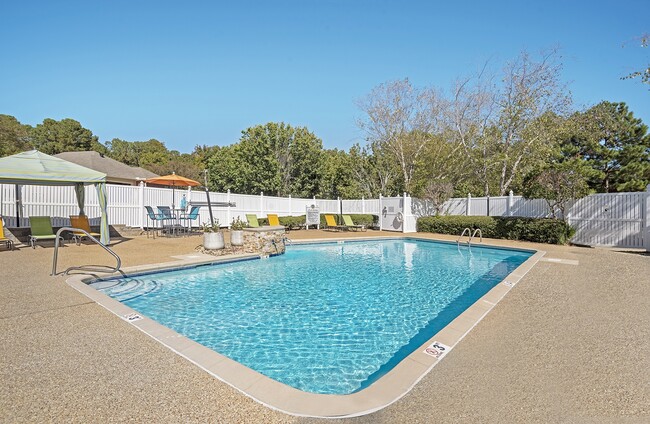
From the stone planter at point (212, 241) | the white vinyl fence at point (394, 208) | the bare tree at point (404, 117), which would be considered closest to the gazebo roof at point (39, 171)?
the white vinyl fence at point (394, 208)

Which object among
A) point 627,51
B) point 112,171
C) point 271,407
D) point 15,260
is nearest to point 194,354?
point 271,407

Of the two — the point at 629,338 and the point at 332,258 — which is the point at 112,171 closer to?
the point at 332,258

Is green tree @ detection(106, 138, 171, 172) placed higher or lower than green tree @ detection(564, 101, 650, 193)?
higher

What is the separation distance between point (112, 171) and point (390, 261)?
1859cm

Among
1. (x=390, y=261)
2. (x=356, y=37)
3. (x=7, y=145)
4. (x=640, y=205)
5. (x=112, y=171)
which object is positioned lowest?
(x=390, y=261)

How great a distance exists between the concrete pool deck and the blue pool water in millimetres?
891

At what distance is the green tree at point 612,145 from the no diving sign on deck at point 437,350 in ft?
71.0

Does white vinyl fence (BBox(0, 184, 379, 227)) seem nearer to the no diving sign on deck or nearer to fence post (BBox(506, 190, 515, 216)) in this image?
fence post (BBox(506, 190, 515, 216))

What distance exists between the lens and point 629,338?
138 inches

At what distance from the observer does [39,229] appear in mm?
10023

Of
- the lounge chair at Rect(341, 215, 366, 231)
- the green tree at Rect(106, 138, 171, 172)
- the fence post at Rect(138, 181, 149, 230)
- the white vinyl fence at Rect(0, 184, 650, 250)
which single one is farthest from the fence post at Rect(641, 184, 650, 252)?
the green tree at Rect(106, 138, 171, 172)

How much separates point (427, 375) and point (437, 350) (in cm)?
53

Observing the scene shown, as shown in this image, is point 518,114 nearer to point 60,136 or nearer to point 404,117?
point 404,117

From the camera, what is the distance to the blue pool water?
3.71 m
